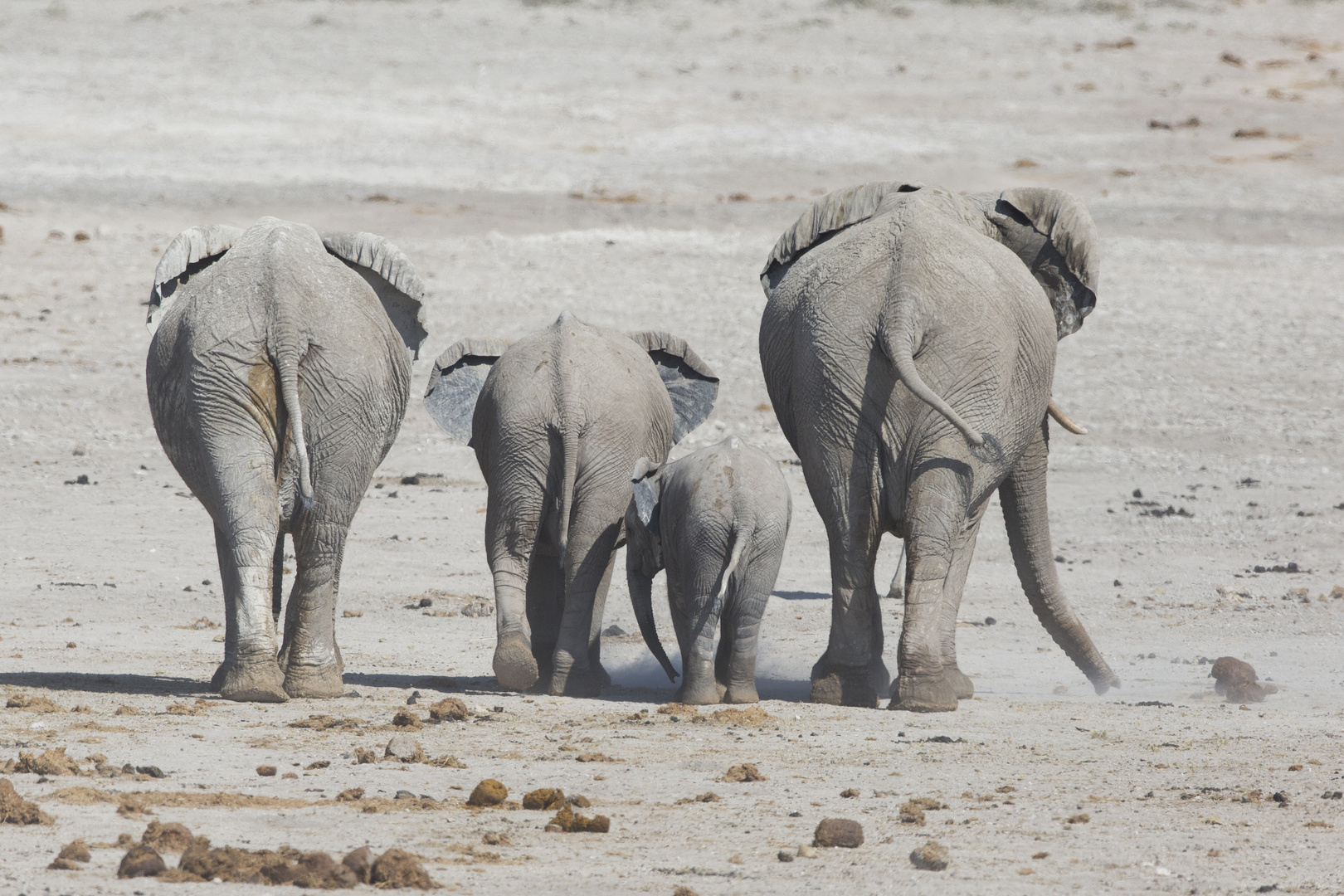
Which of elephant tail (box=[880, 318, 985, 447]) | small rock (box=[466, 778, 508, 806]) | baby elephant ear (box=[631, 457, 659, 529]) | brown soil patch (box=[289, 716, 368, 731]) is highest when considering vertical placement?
elephant tail (box=[880, 318, 985, 447])

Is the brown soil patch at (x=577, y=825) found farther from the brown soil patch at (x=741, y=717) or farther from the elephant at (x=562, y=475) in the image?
the elephant at (x=562, y=475)

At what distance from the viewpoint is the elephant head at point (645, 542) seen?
7629 mm

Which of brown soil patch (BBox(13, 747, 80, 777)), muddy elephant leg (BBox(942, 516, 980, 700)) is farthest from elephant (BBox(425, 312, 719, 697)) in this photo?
brown soil patch (BBox(13, 747, 80, 777))

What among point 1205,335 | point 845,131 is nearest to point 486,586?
point 1205,335

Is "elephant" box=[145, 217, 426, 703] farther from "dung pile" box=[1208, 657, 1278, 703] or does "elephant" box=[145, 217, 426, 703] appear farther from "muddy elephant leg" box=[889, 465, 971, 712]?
"dung pile" box=[1208, 657, 1278, 703]

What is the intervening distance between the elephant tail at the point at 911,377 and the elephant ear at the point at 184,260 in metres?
2.91

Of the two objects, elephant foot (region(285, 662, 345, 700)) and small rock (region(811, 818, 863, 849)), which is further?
elephant foot (region(285, 662, 345, 700))

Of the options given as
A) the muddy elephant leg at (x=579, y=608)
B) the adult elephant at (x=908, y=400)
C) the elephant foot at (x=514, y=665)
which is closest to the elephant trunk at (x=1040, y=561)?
the adult elephant at (x=908, y=400)

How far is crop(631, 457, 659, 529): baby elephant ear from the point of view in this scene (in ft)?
25.0

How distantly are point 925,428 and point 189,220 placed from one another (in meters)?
17.5

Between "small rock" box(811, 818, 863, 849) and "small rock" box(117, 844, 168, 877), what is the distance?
70.6 inches

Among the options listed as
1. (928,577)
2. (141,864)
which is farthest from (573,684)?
(141,864)

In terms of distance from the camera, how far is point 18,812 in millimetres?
4789

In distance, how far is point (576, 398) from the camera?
25.4 feet
